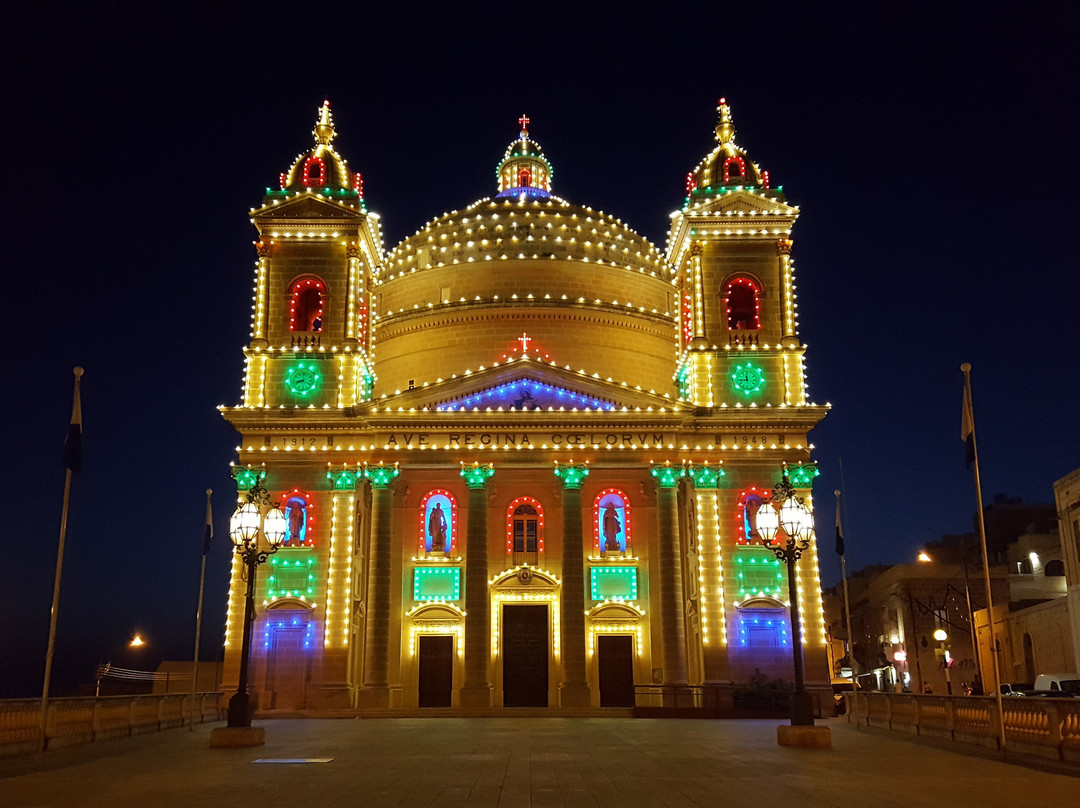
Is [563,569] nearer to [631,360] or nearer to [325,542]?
[325,542]

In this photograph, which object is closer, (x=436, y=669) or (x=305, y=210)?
(x=436, y=669)

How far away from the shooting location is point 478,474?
44031 mm

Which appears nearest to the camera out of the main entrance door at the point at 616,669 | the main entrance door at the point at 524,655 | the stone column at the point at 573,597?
the stone column at the point at 573,597

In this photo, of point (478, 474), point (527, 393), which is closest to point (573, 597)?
point (478, 474)

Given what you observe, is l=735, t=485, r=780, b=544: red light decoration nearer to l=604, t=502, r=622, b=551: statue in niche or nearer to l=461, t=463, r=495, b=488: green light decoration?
l=604, t=502, r=622, b=551: statue in niche

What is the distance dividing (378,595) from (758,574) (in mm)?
15406

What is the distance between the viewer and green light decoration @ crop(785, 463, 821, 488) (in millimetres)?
43250

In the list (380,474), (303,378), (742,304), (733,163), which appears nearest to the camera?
(380,474)

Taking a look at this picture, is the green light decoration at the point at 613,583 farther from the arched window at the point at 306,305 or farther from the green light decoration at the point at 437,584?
the arched window at the point at 306,305

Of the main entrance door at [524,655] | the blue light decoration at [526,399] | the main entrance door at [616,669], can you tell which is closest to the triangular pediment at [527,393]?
the blue light decoration at [526,399]

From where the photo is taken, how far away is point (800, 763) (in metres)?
19.3

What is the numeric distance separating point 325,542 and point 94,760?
73.3ft

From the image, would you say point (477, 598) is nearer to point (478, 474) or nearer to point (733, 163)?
point (478, 474)

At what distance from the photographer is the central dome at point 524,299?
172 feet
